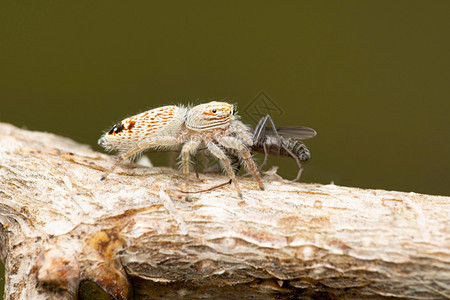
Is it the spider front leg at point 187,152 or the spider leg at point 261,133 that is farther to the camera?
the spider leg at point 261,133

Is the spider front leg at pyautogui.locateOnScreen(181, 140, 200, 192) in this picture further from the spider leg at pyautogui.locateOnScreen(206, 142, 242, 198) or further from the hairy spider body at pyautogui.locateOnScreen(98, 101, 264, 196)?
the spider leg at pyautogui.locateOnScreen(206, 142, 242, 198)

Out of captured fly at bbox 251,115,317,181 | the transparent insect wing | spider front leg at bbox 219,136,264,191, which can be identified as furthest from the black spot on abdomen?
captured fly at bbox 251,115,317,181

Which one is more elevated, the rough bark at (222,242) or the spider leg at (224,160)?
the spider leg at (224,160)

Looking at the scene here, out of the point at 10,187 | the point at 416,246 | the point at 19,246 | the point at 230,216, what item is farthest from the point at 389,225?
the point at 10,187

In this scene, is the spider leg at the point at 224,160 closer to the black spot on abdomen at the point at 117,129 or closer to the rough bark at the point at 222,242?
the rough bark at the point at 222,242

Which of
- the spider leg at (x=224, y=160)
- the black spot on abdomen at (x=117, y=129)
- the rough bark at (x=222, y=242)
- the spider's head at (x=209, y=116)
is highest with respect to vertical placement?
the spider's head at (x=209, y=116)

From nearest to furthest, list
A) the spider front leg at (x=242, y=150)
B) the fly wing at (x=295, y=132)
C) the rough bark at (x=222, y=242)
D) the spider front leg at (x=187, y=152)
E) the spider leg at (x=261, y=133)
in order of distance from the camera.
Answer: the rough bark at (x=222, y=242) → the spider front leg at (x=187, y=152) → the spider front leg at (x=242, y=150) → the spider leg at (x=261, y=133) → the fly wing at (x=295, y=132)

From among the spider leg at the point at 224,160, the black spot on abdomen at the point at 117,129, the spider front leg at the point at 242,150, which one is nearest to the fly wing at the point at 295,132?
the spider front leg at the point at 242,150
